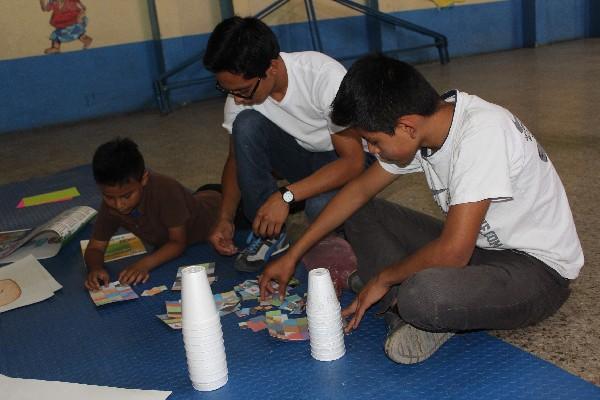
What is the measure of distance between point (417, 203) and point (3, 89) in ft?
15.6

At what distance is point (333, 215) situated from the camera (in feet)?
5.80

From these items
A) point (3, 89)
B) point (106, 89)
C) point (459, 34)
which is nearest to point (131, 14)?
point (106, 89)

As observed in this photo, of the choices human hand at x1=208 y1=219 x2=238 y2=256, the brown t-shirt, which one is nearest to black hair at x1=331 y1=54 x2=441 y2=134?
human hand at x1=208 y1=219 x2=238 y2=256

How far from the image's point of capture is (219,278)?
6.89 feet

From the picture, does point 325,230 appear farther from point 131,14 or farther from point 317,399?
point 131,14

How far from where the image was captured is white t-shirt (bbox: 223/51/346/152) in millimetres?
2039

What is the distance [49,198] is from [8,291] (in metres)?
1.23

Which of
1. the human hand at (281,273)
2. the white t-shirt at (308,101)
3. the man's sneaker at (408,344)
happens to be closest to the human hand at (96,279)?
the human hand at (281,273)

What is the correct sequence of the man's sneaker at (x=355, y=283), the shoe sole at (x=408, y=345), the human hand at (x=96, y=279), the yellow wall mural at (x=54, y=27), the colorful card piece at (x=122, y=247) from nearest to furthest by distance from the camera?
the shoe sole at (x=408, y=345) < the man's sneaker at (x=355, y=283) < the human hand at (x=96, y=279) < the colorful card piece at (x=122, y=247) < the yellow wall mural at (x=54, y=27)

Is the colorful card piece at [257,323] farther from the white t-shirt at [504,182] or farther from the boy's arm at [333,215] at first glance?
the white t-shirt at [504,182]

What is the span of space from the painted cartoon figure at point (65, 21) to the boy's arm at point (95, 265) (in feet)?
15.0

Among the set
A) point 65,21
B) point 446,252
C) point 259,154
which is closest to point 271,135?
point 259,154

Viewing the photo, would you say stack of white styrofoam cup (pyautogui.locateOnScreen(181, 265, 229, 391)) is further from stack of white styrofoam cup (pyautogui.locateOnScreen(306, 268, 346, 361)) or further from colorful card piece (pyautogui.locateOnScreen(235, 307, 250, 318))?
colorful card piece (pyautogui.locateOnScreen(235, 307, 250, 318))

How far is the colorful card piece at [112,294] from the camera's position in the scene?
79.0 inches
